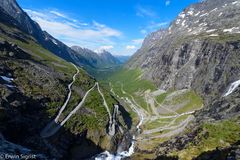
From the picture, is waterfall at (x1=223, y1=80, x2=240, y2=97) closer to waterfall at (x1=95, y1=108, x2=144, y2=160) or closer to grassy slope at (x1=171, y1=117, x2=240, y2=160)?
grassy slope at (x1=171, y1=117, x2=240, y2=160)

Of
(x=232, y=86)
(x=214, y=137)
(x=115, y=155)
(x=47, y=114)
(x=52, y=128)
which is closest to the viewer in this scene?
(x=52, y=128)

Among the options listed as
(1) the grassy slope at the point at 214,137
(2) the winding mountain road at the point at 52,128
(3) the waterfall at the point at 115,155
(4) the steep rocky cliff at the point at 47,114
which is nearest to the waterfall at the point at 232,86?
(1) the grassy slope at the point at 214,137

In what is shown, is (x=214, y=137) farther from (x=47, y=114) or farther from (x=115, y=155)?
(x=47, y=114)

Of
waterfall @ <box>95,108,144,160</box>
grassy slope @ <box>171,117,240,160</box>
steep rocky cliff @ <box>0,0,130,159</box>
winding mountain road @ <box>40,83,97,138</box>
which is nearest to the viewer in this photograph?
steep rocky cliff @ <box>0,0,130,159</box>

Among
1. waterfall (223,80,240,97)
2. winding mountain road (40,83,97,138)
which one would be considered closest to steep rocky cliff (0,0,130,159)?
winding mountain road (40,83,97,138)

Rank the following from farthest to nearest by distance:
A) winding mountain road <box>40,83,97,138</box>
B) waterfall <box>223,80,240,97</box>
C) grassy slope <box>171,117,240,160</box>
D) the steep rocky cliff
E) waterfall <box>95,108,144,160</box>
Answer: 1. waterfall <box>223,80,240,97</box>
2. waterfall <box>95,108,144,160</box>
3. winding mountain road <box>40,83,97,138</box>
4. grassy slope <box>171,117,240,160</box>
5. the steep rocky cliff

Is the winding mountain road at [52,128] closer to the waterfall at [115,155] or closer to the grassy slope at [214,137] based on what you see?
the waterfall at [115,155]

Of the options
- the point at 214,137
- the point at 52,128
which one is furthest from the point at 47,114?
the point at 214,137

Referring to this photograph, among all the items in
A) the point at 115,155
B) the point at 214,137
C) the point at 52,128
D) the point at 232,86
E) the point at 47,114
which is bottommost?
the point at 115,155

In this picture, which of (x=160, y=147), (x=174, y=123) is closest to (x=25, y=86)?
(x=160, y=147)

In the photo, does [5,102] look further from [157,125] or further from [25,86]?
[157,125]

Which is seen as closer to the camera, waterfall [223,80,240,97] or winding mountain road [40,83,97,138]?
winding mountain road [40,83,97,138]
